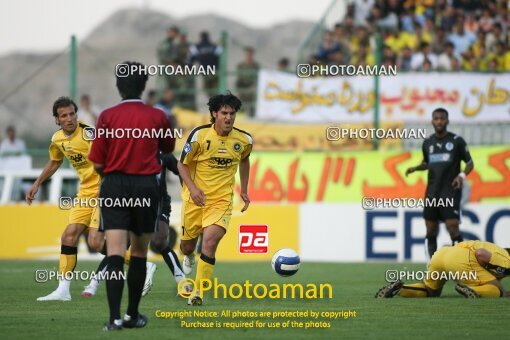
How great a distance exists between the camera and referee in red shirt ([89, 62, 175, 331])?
10.0 metres

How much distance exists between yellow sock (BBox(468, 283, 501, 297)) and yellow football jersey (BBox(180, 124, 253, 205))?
3176 mm

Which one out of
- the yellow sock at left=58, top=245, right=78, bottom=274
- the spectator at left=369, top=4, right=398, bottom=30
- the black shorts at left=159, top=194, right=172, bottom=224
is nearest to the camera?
the yellow sock at left=58, top=245, right=78, bottom=274

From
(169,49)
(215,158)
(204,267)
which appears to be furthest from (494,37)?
(204,267)

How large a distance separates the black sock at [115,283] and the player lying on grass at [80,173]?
3642 millimetres

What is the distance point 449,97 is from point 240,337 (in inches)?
619

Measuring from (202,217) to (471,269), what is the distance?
3293 millimetres

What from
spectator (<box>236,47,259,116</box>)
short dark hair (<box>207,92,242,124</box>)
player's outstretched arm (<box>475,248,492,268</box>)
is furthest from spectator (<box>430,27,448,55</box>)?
short dark hair (<box>207,92,242,124</box>)

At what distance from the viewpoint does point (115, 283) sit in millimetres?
9922

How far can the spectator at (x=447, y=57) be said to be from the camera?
2597 centimetres

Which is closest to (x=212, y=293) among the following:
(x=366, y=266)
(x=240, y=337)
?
(x=240, y=337)

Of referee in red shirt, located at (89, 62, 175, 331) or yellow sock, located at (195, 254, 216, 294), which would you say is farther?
yellow sock, located at (195, 254, 216, 294)

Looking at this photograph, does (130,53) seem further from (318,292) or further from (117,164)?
(117,164)

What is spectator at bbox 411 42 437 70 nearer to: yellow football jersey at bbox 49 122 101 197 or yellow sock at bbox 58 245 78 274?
yellow football jersey at bbox 49 122 101 197

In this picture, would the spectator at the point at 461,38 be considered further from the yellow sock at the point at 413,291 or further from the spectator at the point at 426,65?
the yellow sock at the point at 413,291
